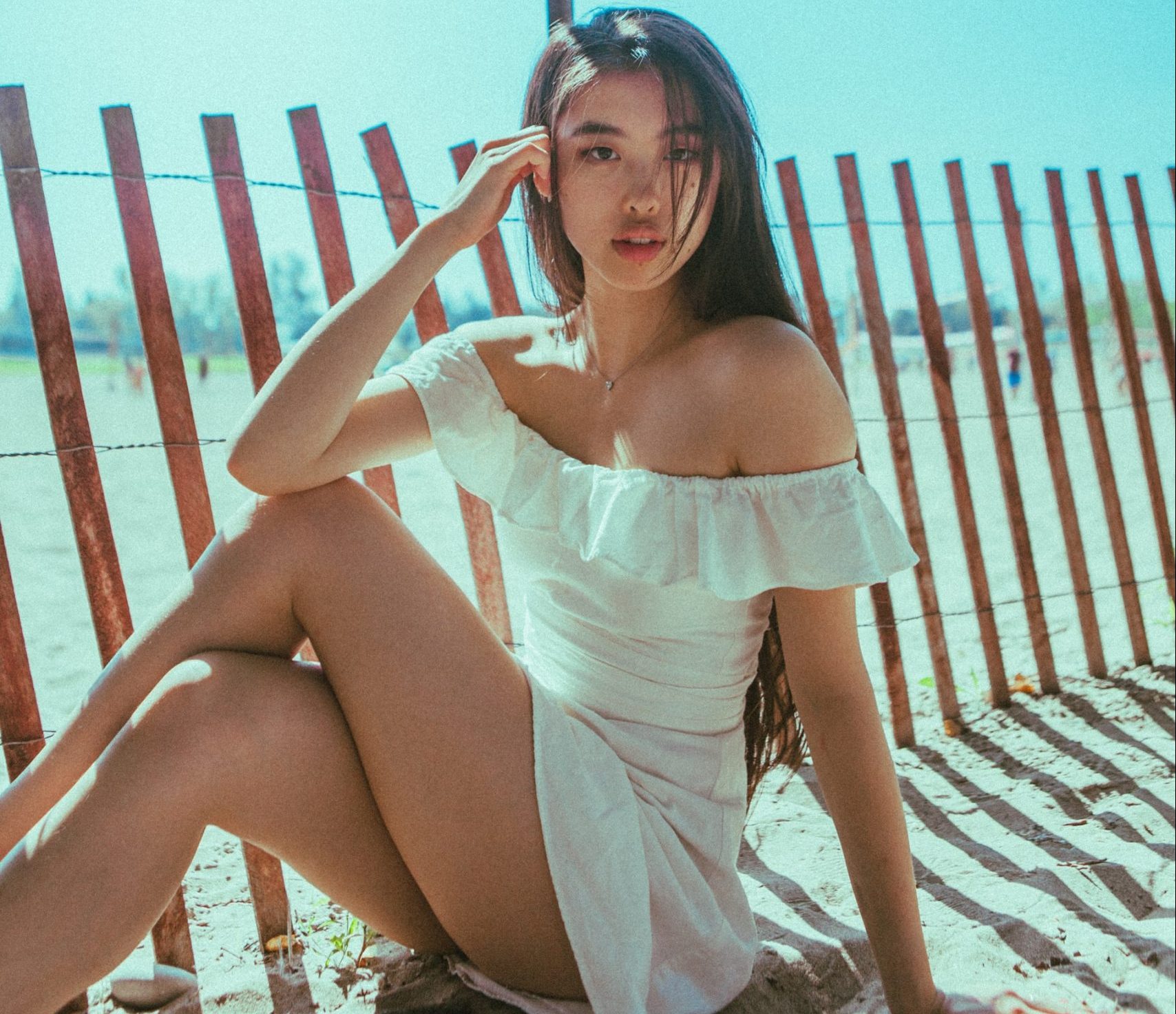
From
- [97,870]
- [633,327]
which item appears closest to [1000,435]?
[633,327]

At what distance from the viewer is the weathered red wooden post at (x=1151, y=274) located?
152 inches

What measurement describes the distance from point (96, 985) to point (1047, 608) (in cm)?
426

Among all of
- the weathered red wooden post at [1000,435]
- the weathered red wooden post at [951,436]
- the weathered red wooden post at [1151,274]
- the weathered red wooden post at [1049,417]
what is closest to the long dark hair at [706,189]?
the weathered red wooden post at [951,436]

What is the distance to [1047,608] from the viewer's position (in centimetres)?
498

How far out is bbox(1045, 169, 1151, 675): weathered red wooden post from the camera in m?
3.53

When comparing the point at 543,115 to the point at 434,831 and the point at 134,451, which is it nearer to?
the point at 434,831

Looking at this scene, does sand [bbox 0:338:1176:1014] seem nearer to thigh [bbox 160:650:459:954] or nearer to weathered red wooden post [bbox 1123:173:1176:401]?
thigh [bbox 160:650:459:954]

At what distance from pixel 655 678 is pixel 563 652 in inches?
6.3

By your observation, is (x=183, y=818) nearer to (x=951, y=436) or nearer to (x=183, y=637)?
(x=183, y=637)

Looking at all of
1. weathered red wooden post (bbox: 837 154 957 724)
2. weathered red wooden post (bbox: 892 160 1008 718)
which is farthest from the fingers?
weathered red wooden post (bbox: 892 160 1008 718)

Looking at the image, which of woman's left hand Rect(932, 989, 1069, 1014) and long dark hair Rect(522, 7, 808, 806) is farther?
long dark hair Rect(522, 7, 808, 806)

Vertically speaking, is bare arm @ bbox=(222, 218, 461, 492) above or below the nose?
below

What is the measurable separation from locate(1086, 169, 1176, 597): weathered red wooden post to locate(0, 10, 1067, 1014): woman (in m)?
2.57

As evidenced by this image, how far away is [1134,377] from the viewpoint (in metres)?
3.80
